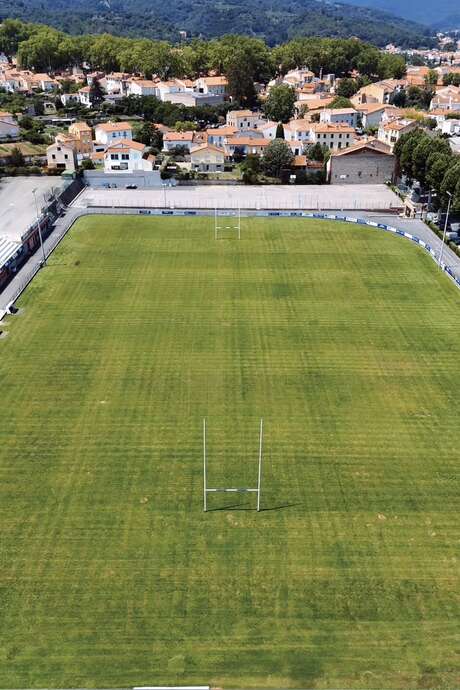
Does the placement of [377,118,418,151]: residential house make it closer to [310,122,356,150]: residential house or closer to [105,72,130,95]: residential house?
[310,122,356,150]: residential house

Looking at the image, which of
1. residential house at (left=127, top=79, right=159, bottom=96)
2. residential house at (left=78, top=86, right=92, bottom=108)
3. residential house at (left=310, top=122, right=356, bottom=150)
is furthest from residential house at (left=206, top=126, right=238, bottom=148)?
residential house at (left=78, top=86, right=92, bottom=108)

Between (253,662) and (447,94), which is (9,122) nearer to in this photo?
(447,94)

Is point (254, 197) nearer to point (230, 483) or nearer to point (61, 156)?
point (61, 156)

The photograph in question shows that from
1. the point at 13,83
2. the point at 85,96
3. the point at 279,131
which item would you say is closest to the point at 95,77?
the point at 13,83

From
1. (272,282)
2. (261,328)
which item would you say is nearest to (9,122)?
(272,282)

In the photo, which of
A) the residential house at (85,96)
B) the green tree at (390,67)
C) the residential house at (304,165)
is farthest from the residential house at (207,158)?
the green tree at (390,67)
